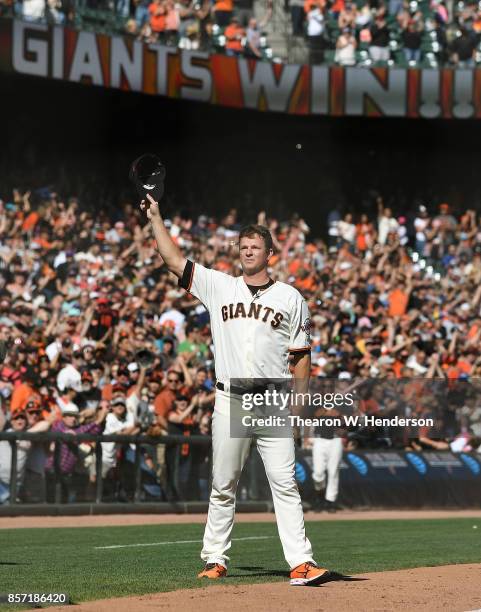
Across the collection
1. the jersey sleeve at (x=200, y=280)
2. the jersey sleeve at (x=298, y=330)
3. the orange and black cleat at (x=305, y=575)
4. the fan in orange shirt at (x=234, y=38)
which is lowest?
the orange and black cleat at (x=305, y=575)

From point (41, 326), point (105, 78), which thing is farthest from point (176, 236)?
point (41, 326)

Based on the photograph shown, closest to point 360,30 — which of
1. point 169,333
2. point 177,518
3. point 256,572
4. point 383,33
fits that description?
point 383,33

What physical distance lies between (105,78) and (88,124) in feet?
9.31

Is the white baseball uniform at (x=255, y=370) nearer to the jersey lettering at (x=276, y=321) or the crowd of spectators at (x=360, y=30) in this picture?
the jersey lettering at (x=276, y=321)


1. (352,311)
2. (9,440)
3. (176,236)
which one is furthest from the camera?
(176,236)

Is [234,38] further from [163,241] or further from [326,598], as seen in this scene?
[326,598]

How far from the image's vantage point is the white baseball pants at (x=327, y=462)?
697 inches

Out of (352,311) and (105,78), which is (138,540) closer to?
(352,311)

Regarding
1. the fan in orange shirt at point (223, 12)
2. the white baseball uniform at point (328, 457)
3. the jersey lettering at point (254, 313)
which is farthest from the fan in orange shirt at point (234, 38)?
the jersey lettering at point (254, 313)

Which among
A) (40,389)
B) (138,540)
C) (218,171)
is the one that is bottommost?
(138,540)

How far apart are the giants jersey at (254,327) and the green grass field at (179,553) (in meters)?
1.34

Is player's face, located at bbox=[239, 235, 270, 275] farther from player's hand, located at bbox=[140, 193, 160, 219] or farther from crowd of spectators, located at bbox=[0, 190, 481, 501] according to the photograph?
crowd of spectators, located at bbox=[0, 190, 481, 501]

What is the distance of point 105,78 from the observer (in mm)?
25031

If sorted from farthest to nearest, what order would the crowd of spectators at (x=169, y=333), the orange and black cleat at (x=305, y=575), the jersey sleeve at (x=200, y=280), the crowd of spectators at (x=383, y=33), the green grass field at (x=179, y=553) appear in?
the crowd of spectators at (x=383, y=33)
the crowd of spectators at (x=169, y=333)
the green grass field at (x=179, y=553)
the jersey sleeve at (x=200, y=280)
the orange and black cleat at (x=305, y=575)
